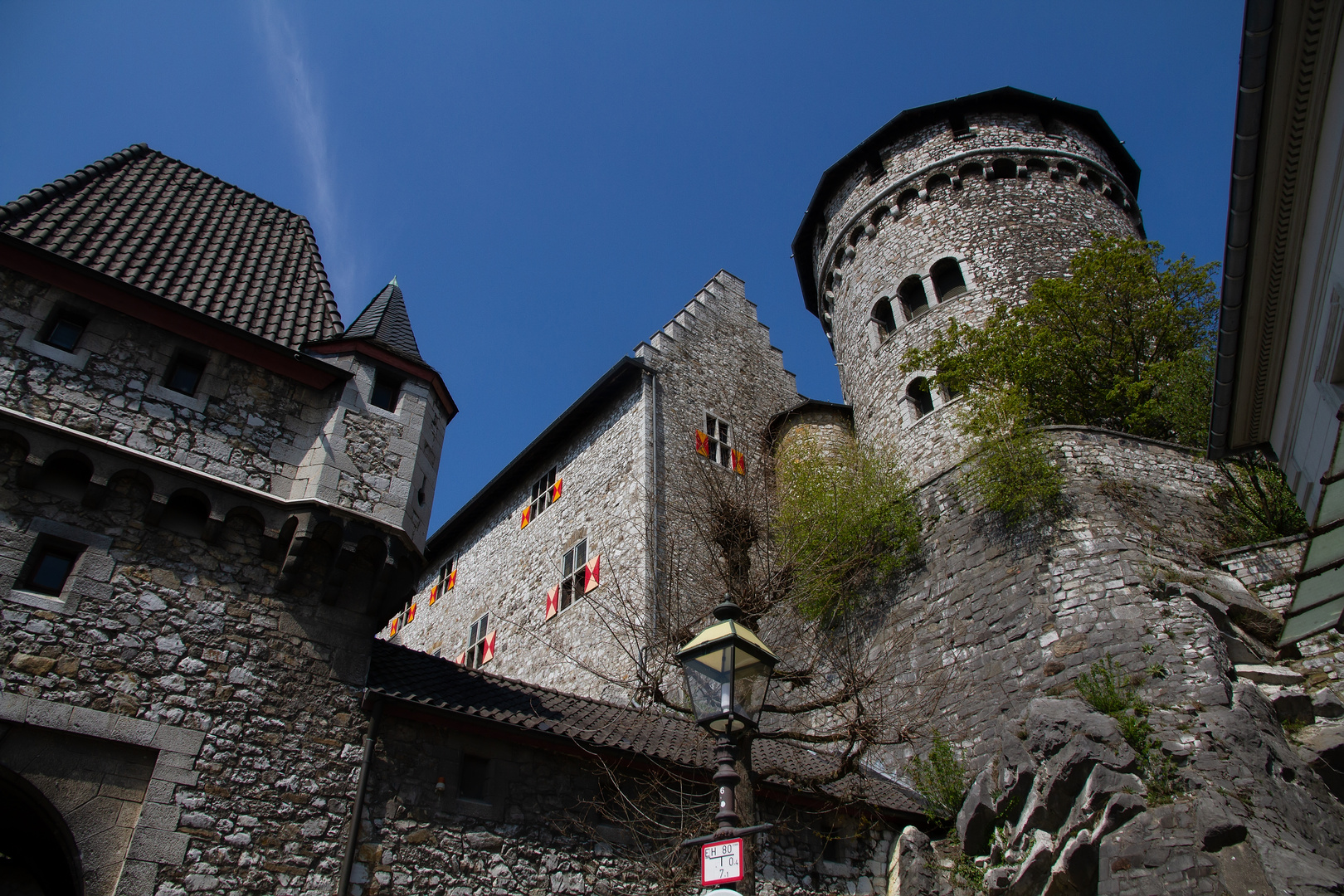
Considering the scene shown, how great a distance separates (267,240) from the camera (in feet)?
37.6

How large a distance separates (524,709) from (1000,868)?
5402 millimetres

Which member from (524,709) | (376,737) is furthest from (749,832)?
(524,709)

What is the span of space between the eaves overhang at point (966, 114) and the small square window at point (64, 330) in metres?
17.7

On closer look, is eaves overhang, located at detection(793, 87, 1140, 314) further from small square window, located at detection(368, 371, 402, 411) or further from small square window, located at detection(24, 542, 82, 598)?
small square window, located at detection(24, 542, 82, 598)

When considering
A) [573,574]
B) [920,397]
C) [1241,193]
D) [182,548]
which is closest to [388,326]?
[182,548]

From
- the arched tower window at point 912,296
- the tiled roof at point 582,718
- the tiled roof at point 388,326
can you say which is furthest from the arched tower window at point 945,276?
the tiled roof at point 388,326

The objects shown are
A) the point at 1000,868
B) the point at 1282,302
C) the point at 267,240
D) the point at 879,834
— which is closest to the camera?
the point at 1282,302

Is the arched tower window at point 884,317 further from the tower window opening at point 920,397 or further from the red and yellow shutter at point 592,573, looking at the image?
the red and yellow shutter at point 592,573

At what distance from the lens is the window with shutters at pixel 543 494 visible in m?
20.0

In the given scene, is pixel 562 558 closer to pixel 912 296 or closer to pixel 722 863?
pixel 912 296

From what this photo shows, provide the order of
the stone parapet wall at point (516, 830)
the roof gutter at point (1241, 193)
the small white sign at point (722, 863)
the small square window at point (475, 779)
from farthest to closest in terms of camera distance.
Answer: the small square window at point (475, 779) → the stone parapet wall at point (516, 830) → the roof gutter at point (1241, 193) → the small white sign at point (722, 863)

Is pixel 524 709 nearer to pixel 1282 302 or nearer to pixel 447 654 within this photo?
pixel 1282 302

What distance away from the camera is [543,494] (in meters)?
20.4

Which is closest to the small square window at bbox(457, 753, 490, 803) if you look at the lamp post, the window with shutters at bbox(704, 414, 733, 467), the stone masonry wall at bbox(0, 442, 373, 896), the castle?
the castle
